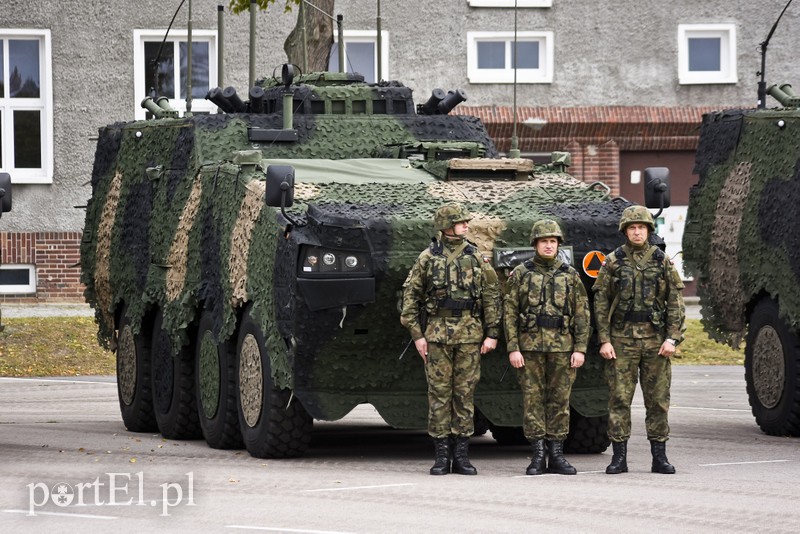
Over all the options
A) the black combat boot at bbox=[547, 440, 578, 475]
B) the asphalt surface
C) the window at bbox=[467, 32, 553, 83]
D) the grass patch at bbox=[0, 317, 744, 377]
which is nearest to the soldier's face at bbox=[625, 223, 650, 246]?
the black combat boot at bbox=[547, 440, 578, 475]

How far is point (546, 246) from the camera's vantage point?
41.4ft

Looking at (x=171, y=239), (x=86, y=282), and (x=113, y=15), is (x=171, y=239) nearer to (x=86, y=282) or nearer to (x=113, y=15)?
(x=86, y=282)

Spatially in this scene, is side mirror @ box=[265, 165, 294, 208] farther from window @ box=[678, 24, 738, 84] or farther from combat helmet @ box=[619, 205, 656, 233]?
window @ box=[678, 24, 738, 84]

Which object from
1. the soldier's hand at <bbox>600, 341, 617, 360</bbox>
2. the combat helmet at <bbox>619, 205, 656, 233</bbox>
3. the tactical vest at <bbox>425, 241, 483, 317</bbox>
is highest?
the combat helmet at <bbox>619, 205, 656, 233</bbox>

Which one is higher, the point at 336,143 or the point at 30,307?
the point at 336,143

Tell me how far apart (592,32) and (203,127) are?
55.1 ft

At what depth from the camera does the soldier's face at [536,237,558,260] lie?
41.4ft

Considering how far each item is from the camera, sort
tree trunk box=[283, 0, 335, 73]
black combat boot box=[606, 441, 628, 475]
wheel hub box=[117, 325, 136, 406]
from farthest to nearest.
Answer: tree trunk box=[283, 0, 335, 73] < wheel hub box=[117, 325, 136, 406] < black combat boot box=[606, 441, 628, 475]

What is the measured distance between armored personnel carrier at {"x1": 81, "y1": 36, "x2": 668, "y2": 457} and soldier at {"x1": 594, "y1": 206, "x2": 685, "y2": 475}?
0.52 meters

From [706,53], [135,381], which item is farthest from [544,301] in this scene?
[706,53]

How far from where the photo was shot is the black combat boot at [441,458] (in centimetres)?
1258

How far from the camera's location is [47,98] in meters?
30.3

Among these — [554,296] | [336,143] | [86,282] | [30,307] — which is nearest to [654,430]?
[554,296]

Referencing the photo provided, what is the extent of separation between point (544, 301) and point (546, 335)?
212mm
